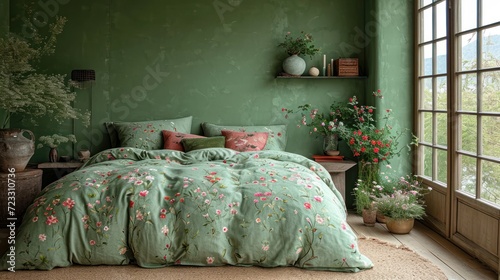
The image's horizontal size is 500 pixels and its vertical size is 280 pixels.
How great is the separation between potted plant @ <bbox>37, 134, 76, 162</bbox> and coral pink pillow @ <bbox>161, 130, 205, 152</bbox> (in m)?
0.97

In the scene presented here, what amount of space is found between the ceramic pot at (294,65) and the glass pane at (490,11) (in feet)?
6.85

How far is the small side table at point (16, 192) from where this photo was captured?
4.41 m

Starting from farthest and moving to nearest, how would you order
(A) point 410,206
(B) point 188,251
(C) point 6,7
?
(C) point 6,7
(A) point 410,206
(B) point 188,251

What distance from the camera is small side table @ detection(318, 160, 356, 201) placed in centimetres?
497

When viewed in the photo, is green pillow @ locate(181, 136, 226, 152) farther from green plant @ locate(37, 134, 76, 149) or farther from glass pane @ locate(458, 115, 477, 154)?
glass pane @ locate(458, 115, 477, 154)

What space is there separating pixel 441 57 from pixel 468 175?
1.13 meters

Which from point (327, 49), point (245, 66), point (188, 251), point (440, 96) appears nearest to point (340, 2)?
point (327, 49)

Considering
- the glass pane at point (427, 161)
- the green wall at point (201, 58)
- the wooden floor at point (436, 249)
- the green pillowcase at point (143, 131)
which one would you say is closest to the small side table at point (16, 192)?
the green wall at point (201, 58)

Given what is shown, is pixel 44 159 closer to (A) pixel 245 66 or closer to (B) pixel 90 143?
(B) pixel 90 143

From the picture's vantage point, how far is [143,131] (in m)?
5.15

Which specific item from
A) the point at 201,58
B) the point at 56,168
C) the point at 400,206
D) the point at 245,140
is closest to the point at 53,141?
the point at 56,168

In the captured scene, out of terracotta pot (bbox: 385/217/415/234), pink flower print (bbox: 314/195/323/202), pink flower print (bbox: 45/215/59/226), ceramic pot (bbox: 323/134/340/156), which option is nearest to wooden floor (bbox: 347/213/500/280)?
terracotta pot (bbox: 385/217/415/234)

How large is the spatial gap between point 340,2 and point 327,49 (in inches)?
21.3

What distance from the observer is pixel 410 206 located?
4.24 m
